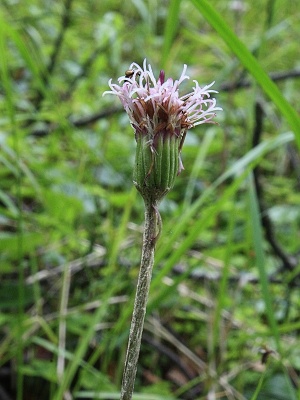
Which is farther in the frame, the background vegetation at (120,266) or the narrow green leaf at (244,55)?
the background vegetation at (120,266)

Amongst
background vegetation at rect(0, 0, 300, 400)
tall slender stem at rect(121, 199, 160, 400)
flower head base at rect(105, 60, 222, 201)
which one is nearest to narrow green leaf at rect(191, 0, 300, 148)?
background vegetation at rect(0, 0, 300, 400)

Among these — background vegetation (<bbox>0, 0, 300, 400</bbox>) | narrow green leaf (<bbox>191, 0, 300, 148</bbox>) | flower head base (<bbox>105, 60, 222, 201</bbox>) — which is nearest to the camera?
flower head base (<bbox>105, 60, 222, 201</bbox>)

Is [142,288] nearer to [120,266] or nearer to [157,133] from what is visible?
[157,133]

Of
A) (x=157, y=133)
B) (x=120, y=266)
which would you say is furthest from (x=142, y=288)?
(x=120, y=266)

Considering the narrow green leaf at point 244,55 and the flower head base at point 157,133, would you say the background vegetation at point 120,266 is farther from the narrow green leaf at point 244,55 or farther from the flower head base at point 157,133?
the flower head base at point 157,133

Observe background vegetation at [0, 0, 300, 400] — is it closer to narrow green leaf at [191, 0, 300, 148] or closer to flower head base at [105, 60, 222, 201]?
narrow green leaf at [191, 0, 300, 148]

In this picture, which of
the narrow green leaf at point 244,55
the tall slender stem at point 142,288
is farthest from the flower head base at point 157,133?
the narrow green leaf at point 244,55

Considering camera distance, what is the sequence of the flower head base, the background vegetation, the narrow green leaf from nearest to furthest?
the flower head base → the narrow green leaf → the background vegetation

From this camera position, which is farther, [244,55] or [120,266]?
[120,266]

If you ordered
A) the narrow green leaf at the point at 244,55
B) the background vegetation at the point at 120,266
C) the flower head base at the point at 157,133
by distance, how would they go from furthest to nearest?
the background vegetation at the point at 120,266 < the narrow green leaf at the point at 244,55 < the flower head base at the point at 157,133
